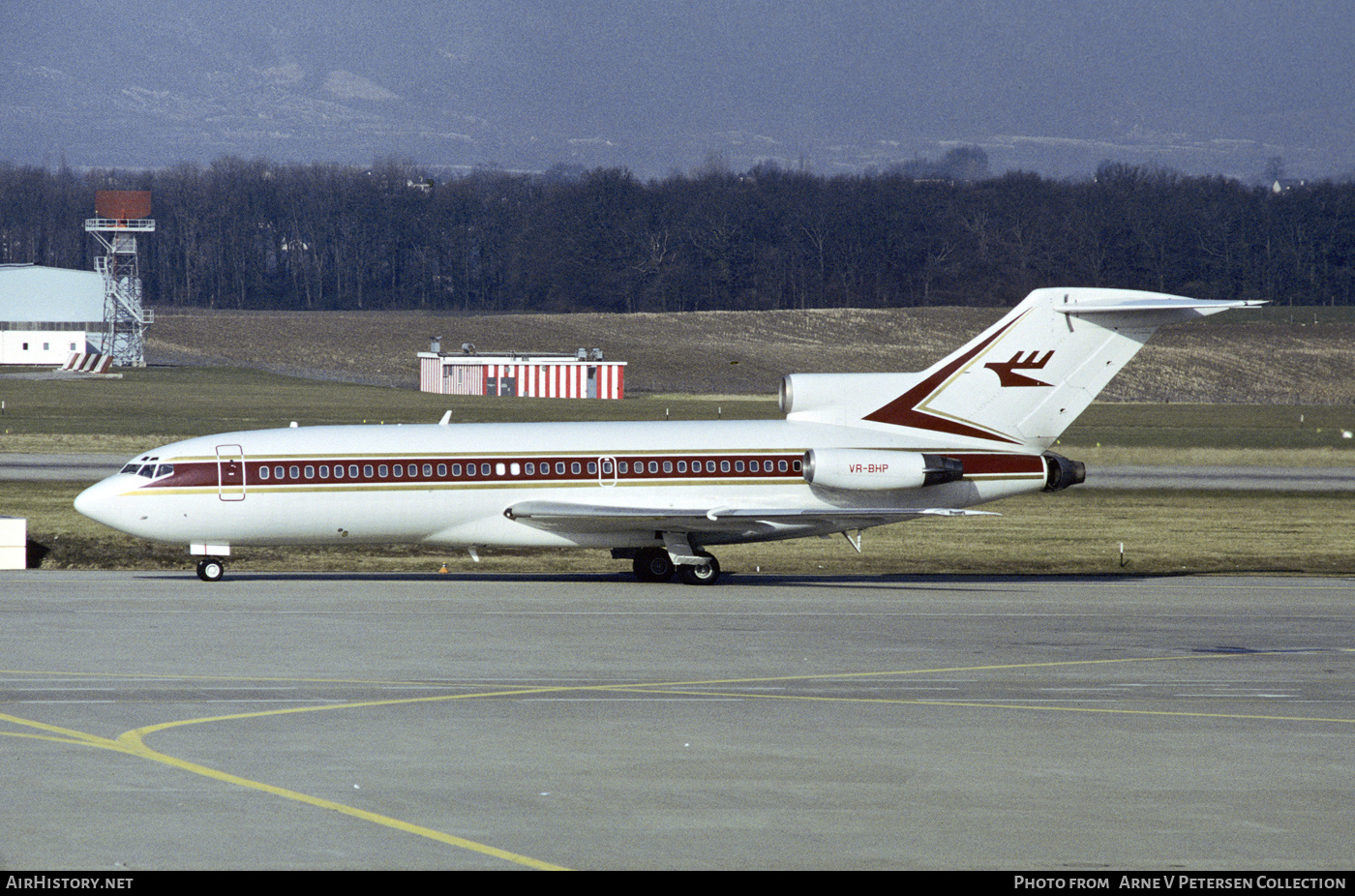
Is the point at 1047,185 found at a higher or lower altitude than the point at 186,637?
higher

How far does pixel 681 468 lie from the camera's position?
99.2 feet

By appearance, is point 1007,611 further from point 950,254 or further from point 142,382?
point 950,254

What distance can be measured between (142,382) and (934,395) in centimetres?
8511

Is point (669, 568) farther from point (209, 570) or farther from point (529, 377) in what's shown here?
point (529, 377)

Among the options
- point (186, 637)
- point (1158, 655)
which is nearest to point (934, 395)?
point (1158, 655)

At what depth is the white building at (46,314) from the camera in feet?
426

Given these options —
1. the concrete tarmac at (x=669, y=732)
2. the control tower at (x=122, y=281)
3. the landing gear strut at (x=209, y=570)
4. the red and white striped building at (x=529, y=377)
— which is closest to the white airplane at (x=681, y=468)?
the landing gear strut at (x=209, y=570)

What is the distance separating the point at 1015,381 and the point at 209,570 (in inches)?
653

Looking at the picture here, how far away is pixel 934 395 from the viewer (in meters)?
31.3

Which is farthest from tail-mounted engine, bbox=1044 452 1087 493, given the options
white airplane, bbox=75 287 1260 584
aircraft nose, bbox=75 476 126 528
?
aircraft nose, bbox=75 476 126 528

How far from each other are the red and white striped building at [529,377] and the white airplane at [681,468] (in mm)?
71686

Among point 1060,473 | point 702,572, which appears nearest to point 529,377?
point 702,572

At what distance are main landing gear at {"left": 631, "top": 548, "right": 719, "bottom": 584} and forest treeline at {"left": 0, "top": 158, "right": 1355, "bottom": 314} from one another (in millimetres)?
117187

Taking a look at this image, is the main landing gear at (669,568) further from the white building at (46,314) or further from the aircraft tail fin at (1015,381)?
the white building at (46,314)
